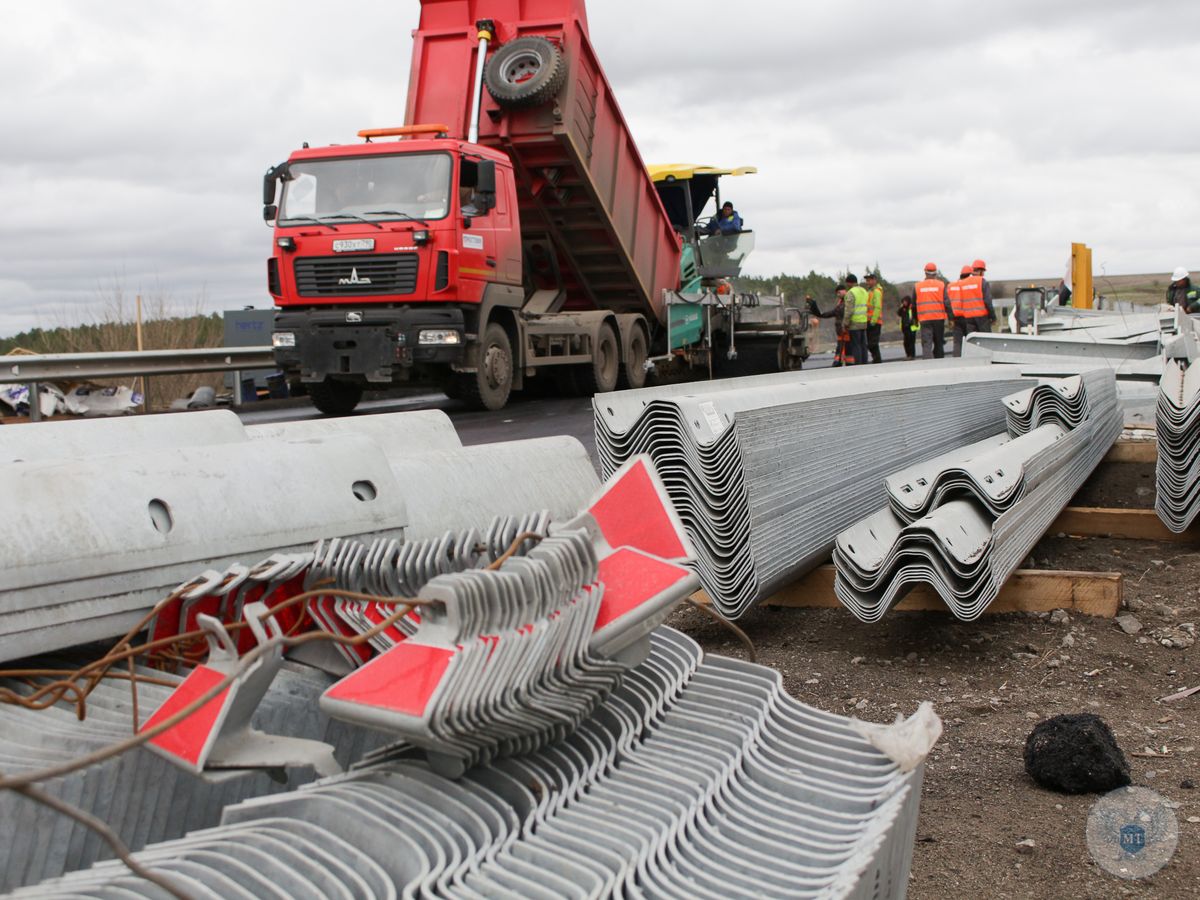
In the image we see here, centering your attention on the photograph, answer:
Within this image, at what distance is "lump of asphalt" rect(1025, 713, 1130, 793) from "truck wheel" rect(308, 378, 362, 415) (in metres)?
10.2

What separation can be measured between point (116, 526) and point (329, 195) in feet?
32.2

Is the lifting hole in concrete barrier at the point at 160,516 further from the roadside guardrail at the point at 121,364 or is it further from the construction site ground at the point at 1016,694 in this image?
the roadside guardrail at the point at 121,364

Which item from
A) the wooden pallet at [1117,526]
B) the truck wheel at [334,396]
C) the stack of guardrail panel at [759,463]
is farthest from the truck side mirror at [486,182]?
the wooden pallet at [1117,526]

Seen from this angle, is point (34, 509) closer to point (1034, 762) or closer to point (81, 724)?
point (81, 724)

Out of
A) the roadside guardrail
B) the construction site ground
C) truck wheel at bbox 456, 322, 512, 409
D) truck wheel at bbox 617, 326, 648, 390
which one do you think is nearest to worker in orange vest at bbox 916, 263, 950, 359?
truck wheel at bbox 617, 326, 648, 390

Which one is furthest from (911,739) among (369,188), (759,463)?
(369,188)

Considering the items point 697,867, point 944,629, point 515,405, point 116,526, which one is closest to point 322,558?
point 116,526

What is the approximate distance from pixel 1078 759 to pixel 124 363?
36.9ft

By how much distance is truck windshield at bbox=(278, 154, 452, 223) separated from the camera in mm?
11398

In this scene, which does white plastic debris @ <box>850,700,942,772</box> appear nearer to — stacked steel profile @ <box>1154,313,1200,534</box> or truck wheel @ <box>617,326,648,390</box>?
stacked steel profile @ <box>1154,313,1200,534</box>

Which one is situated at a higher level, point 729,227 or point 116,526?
point 729,227

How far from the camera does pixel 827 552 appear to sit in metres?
5.00

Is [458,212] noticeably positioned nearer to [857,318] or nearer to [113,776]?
[857,318]

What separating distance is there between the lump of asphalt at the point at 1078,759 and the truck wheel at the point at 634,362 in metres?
12.0
